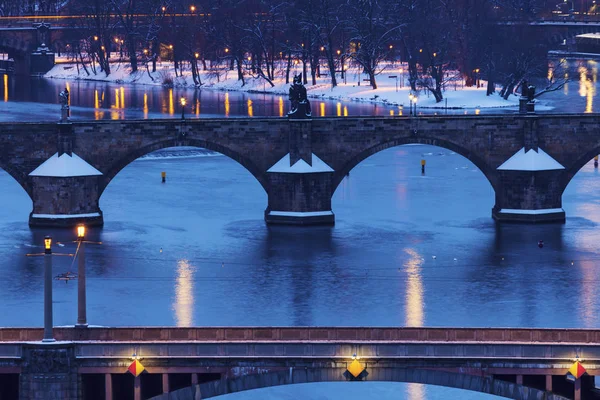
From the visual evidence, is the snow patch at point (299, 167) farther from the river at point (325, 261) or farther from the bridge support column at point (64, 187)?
the bridge support column at point (64, 187)

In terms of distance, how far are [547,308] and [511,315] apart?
2.78 meters

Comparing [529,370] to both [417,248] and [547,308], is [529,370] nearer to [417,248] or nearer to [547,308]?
[547,308]

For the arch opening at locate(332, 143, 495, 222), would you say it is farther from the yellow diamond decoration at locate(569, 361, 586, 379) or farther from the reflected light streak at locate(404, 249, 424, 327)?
the yellow diamond decoration at locate(569, 361, 586, 379)

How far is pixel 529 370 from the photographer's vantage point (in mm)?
56750

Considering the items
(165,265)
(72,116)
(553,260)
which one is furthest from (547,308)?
(72,116)

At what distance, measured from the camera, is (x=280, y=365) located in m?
57.4

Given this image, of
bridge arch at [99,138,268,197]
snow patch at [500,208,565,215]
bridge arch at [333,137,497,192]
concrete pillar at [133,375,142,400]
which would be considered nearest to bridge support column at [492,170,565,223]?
snow patch at [500,208,565,215]

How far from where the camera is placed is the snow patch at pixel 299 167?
104250 mm

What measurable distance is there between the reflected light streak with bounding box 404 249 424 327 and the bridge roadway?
64.5 feet

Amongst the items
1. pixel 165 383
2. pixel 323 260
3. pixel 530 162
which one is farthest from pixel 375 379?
pixel 530 162

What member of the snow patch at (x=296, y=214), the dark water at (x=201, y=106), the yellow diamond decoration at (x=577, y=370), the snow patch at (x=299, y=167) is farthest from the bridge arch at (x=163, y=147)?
the dark water at (x=201, y=106)

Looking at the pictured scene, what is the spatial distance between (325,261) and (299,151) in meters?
12.1

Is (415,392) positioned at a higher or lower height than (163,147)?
lower

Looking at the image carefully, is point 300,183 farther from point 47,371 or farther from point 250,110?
point 250,110
